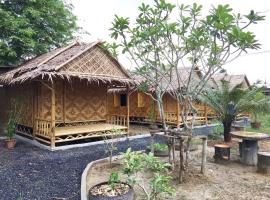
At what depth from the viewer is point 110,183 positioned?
483 centimetres

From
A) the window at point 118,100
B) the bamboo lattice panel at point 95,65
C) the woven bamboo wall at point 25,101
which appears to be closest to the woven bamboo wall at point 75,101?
the woven bamboo wall at point 25,101

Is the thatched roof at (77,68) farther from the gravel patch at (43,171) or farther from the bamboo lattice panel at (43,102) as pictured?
the gravel patch at (43,171)

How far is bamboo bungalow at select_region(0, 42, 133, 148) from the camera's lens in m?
9.65

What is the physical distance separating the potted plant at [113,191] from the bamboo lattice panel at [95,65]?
570 cm

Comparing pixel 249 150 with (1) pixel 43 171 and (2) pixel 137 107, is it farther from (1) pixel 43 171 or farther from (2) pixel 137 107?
(2) pixel 137 107

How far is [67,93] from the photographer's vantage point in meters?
11.6

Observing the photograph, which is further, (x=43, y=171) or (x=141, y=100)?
(x=141, y=100)

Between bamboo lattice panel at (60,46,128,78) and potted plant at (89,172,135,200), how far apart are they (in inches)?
224

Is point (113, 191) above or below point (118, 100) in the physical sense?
below

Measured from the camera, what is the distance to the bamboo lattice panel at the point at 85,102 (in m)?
11.7

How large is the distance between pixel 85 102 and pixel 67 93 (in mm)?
956

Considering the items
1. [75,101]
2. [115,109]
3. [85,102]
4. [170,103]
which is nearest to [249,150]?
[85,102]

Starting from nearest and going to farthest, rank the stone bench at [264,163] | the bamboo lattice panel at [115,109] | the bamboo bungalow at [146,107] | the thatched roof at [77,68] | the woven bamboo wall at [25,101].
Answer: the stone bench at [264,163], the thatched roof at [77,68], the woven bamboo wall at [25,101], the bamboo bungalow at [146,107], the bamboo lattice panel at [115,109]

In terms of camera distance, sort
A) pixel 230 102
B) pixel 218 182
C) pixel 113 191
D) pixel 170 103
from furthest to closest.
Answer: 1. pixel 170 103
2. pixel 230 102
3. pixel 218 182
4. pixel 113 191
